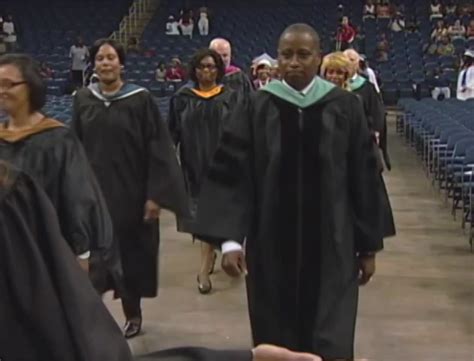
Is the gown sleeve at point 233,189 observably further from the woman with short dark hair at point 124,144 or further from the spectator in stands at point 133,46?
the spectator in stands at point 133,46

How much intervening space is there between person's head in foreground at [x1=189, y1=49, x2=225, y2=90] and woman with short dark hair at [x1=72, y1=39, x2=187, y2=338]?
1212 mm

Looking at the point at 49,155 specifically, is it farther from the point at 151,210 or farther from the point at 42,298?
the point at 42,298

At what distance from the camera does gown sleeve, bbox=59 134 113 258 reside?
370 cm

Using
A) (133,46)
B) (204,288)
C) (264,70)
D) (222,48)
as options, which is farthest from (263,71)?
(133,46)

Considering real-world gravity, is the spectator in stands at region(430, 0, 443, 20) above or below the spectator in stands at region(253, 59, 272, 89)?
below

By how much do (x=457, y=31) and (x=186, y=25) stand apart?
596cm

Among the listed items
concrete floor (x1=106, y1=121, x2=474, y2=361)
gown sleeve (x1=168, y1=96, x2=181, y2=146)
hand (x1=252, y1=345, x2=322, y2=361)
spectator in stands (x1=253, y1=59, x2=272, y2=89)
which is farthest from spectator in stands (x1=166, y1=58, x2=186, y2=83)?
hand (x1=252, y1=345, x2=322, y2=361)

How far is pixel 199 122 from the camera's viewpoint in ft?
20.9

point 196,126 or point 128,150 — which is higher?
point 128,150

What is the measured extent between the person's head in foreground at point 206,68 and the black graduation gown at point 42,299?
4.34 m

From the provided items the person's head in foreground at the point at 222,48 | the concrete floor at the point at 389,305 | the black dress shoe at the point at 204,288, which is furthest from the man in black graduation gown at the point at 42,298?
the person's head in foreground at the point at 222,48

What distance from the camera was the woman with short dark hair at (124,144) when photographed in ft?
16.0

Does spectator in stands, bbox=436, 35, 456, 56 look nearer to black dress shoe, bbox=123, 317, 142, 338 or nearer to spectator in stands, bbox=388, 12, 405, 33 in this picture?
spectator in stands, bbox=388, 12, 405, 33

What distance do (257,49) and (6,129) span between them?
17.6 metres
